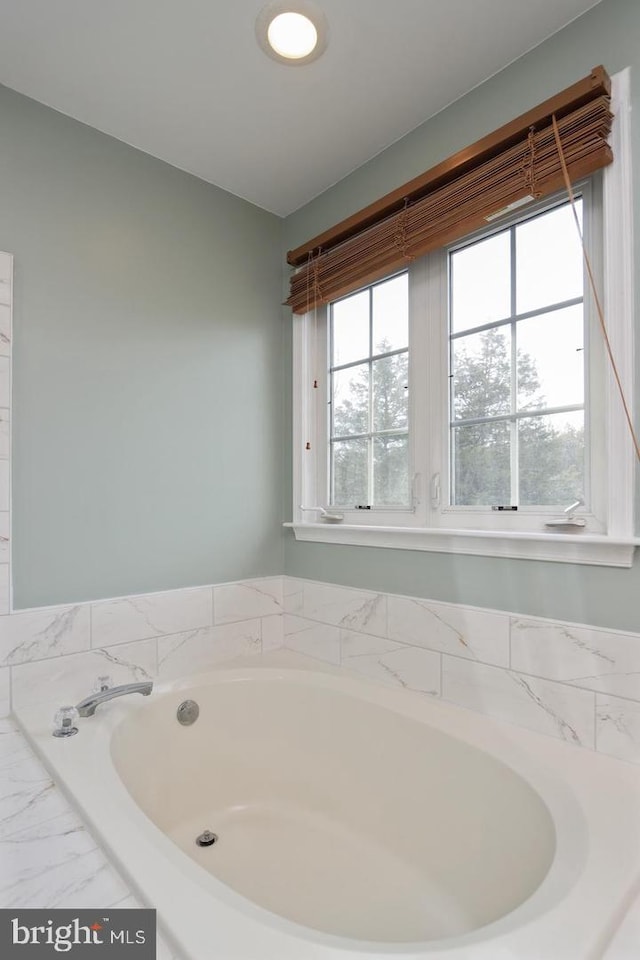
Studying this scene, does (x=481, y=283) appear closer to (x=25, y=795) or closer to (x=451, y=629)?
(x=451, y=629)

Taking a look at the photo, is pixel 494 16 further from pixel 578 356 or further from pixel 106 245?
pixel 106 245

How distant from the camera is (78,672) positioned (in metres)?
1.73

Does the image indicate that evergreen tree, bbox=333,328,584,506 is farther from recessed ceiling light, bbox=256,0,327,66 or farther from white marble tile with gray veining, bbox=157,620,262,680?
recessed ceiling light, bbox=256,0,327,66

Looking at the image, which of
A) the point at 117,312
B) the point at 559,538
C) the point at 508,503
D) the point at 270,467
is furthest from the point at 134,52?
the point at 559,538

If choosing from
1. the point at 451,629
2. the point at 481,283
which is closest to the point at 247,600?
the point at 451,629

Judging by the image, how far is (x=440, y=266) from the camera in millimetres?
1828

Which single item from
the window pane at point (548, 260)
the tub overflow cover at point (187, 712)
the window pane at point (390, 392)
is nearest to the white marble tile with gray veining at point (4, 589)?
the tub overflow cover at point (187, 712)

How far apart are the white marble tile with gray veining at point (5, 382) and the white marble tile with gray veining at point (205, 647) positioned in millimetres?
954

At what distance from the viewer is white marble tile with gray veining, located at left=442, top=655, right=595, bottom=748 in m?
1.36

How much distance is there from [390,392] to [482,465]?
495 millimetres

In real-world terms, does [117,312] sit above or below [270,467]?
above

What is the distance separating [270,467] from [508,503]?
3.55ft

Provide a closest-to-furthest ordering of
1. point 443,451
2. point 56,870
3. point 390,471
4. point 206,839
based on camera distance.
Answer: point 56,870
point 206,839
point 443,451
point 390,471

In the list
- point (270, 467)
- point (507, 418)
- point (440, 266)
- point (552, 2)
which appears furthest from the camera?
point (270, 467)
